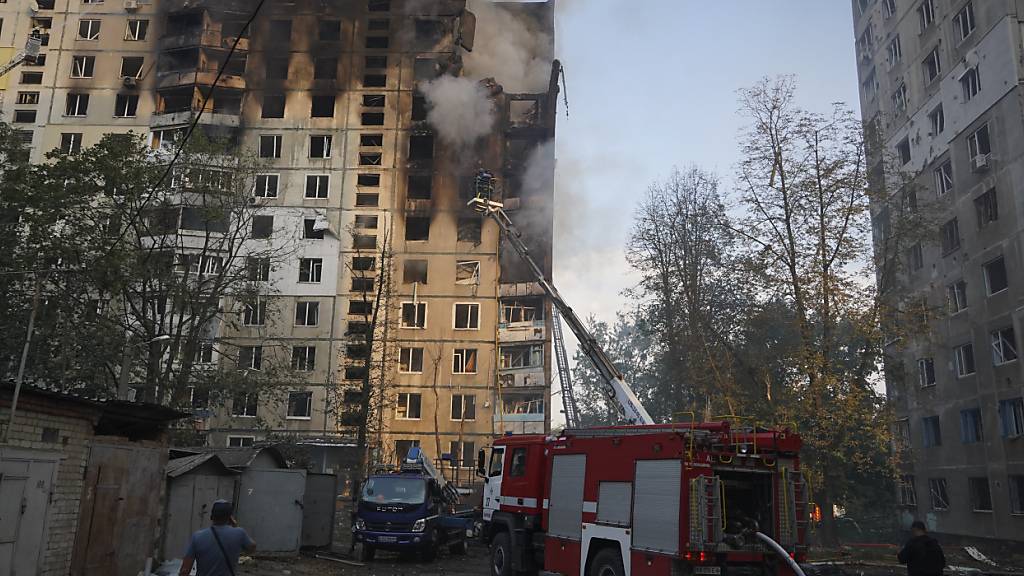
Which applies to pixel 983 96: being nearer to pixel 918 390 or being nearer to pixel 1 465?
pixel 918 390

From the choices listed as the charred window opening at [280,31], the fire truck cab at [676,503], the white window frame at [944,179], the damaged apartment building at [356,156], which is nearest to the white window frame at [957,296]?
the white window frame at [944,179]

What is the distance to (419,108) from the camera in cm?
5453

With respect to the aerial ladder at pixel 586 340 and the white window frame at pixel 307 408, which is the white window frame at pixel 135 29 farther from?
the aerial ladder at pixel 586 340

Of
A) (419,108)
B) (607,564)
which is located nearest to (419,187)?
(419,108)

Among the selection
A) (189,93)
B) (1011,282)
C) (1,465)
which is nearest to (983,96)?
(1011,282)

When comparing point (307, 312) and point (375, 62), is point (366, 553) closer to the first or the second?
point (307, 312)

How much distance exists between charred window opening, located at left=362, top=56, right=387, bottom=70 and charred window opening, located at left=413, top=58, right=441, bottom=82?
94.9 inches

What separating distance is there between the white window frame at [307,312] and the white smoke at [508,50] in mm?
20577

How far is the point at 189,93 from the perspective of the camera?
5466cm

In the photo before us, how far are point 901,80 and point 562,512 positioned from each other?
34793mm

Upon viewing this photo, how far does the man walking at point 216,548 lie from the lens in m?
7.35

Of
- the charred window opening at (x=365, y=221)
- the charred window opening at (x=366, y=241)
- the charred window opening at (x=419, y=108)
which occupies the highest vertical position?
the charred window opening at (x=419, y=108)

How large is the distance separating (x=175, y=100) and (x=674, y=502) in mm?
54590

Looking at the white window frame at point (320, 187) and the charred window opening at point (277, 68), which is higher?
the charred window opening at point (277, 68)
